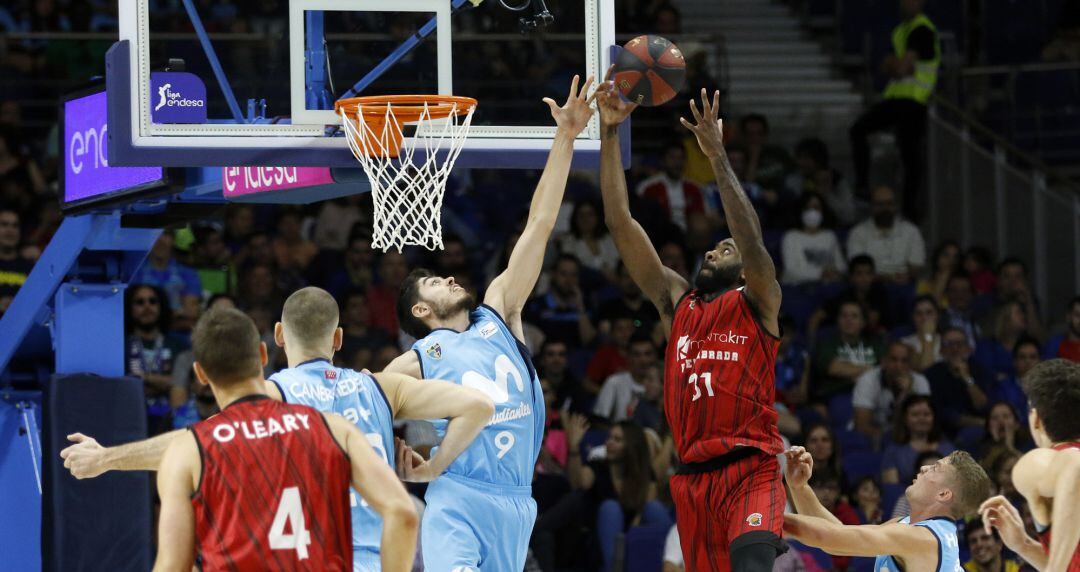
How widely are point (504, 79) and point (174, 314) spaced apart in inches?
169

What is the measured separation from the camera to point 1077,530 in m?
5.36

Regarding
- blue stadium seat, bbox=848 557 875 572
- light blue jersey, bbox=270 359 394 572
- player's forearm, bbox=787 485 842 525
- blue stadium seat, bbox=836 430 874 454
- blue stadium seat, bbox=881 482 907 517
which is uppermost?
light blue jersey, bbox=270 359 394 572

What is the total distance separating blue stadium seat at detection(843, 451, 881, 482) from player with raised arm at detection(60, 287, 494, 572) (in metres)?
6.71

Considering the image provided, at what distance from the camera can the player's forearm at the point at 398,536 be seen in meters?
4.62

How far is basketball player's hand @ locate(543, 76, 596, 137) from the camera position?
22.9 ft

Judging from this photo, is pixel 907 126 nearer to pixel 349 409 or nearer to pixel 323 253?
pixel 323 253

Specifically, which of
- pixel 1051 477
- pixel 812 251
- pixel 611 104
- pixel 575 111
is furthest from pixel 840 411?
pixel 1051 477

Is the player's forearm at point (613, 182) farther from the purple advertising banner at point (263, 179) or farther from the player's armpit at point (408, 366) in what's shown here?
the purple advertising banner at point (263, 179)

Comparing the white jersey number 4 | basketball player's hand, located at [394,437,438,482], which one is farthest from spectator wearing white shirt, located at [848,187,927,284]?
the white jersey number 4

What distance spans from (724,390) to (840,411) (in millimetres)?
6185

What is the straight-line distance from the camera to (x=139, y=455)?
210 inches

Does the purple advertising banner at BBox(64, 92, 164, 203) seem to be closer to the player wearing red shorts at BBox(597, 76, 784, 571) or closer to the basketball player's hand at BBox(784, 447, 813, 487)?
the player wearing red shorts at BBox(597, 76, 784, 571)

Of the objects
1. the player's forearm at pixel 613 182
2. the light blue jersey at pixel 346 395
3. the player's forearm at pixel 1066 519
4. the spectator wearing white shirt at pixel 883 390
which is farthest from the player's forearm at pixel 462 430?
the spectator wearing white shirt at pixel 883 390

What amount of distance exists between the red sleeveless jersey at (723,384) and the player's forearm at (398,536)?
253 centimetres
